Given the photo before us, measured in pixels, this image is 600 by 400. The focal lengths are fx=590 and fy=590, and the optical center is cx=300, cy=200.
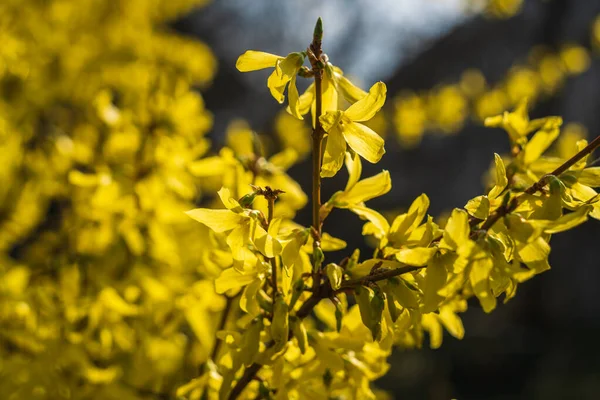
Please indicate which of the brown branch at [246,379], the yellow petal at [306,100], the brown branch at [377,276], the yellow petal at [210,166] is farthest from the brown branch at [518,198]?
the yellow petal at [210,166]

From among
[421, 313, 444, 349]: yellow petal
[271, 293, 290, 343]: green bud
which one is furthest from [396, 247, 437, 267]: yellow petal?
[421, 313, 444, 349]: yellow petal

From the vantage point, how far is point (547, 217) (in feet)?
2.60

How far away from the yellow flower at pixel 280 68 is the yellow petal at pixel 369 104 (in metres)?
0.08

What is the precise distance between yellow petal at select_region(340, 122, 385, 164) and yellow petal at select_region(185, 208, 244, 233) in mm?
195

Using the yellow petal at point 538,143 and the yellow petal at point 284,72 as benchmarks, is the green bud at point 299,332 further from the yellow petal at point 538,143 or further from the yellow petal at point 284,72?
the yellow petal at point 538,143

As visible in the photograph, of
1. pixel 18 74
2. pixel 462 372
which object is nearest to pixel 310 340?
pixel 18 74

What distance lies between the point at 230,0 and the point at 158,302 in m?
14.1

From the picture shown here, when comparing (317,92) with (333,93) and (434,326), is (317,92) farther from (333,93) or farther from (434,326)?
(434,326)

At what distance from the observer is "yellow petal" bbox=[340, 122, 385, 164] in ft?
2.81

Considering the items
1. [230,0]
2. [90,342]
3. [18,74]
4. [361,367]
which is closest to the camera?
[361,367]

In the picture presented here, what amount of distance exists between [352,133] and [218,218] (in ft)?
0.76

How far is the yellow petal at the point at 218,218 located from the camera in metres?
0.85

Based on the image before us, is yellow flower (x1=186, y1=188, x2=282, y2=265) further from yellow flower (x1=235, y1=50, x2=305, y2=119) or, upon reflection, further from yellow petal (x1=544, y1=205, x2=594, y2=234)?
yellow petal (x1=544, y1=205, x2=594, y2=234)

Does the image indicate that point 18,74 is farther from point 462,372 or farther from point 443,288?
point 462,372
